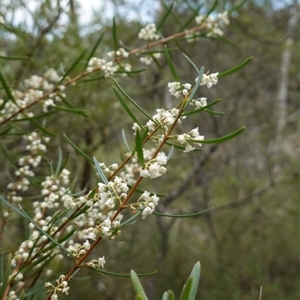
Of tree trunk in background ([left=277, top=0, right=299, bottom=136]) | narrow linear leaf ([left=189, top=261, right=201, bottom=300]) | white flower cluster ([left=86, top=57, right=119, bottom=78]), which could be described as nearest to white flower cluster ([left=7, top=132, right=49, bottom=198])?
white flower cluster ([left=86, top=57, right=119, bottom=78])

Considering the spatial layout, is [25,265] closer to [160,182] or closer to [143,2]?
[160,182]

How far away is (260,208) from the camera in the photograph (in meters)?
2.66

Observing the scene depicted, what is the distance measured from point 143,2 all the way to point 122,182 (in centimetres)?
273

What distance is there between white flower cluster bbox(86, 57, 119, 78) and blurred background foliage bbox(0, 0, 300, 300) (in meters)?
0.45

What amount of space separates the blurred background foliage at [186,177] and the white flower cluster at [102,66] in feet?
1.46

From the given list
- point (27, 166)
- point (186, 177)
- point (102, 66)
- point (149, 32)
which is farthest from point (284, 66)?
point (27, 166)

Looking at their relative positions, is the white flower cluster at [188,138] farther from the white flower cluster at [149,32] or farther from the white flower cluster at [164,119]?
the white flower cluster at [149,32]

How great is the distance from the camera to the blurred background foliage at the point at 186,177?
1.67m

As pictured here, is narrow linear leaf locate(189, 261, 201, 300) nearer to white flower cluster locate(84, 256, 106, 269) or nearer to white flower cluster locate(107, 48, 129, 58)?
white flower cluster locate(84, 256, 106, 269)

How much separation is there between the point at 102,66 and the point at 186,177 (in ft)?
6.32

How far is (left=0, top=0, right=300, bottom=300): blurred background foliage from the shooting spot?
5.47 feet

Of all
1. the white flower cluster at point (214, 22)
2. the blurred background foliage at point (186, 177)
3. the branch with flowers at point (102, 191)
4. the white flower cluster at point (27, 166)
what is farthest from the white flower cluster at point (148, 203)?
the blurred background foliage at point (186, 177)

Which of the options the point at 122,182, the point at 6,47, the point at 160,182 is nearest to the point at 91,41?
the point at 6,47

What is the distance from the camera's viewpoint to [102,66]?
0.85 meters
